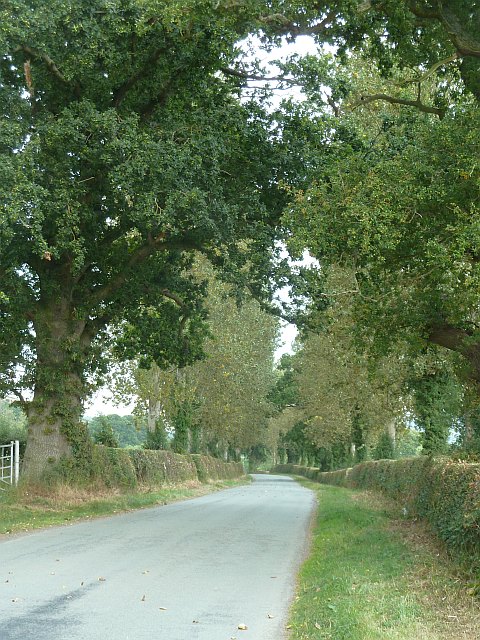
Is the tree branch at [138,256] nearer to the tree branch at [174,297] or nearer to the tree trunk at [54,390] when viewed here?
the tree trunk at [54,390]

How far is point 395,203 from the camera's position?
11.5m

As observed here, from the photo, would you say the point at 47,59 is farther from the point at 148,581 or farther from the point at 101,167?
the point at 148,581

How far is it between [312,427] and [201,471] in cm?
892

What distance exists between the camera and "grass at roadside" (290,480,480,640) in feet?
22.4

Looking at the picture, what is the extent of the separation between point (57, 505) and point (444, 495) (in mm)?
11752

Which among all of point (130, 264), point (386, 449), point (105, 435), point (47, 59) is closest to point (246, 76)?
point (47, 59)

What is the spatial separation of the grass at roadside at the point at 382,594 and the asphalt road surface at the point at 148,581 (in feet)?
1.31

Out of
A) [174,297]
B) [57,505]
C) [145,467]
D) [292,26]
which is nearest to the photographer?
[292,26]

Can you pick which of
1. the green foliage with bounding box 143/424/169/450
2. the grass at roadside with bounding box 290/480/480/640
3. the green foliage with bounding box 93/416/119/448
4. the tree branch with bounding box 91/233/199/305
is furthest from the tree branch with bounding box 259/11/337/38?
the green foliage with bounding box 143/424/169/450

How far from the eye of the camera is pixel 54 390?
21.3 metres

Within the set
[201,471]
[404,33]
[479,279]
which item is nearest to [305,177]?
[404,33]

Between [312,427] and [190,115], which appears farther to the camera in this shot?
[312,427]

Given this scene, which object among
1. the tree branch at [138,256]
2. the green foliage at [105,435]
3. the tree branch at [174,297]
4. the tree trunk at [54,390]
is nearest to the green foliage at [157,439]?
the green foliage at [105,435]

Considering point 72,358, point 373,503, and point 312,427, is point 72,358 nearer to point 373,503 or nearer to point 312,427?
point 373,503
